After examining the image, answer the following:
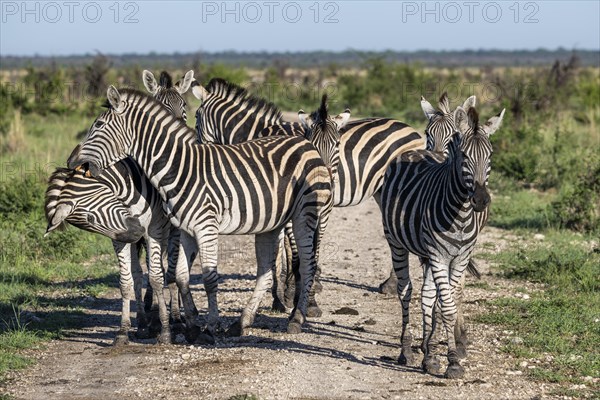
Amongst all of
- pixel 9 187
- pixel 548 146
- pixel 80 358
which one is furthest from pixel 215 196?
pixel 548 146

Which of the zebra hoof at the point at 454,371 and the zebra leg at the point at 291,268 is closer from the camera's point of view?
the zebra hoof at the point at 454,371

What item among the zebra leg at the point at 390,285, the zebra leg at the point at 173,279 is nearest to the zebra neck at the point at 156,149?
the zebra leg at the point at 173,279

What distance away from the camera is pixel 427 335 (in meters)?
7.57

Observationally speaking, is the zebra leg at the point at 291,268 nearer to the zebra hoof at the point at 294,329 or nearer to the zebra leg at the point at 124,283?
the zebra hoof at the point at 294,329

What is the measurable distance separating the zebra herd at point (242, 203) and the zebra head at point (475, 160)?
13 millimetres

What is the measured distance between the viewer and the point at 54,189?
8.15 m

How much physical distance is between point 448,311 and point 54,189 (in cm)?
351

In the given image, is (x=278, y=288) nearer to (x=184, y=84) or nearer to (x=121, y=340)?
(x=121, y=340)

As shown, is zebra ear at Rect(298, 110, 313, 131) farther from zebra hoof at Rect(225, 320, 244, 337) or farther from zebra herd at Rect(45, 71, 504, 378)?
zebra hoof at Rect(225, 320, 244, 337)

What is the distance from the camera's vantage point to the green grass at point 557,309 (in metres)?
7.59

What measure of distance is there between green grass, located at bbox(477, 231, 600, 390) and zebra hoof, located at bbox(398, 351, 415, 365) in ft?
3.01

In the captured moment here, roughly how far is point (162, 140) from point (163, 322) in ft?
5.24

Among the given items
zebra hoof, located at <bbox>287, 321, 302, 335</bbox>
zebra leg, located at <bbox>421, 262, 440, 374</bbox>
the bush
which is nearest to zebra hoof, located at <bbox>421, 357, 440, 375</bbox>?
zebra leg, located at <bbox>421, 262, 440, 374</bbox>

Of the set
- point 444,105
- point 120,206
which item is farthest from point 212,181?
point 444,105
